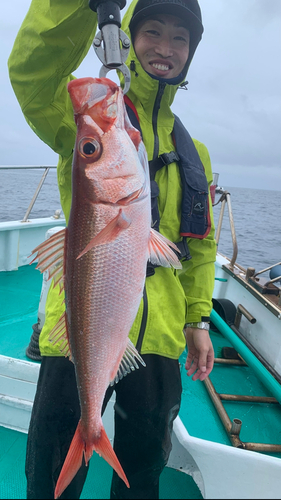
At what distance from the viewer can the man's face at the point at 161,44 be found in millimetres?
1931

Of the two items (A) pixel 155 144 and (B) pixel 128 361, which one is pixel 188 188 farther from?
(B) pixel 128 361

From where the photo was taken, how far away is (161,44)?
6.35ft

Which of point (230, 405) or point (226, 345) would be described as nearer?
point (230, 405)

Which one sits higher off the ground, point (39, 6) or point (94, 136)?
point (39, 6)

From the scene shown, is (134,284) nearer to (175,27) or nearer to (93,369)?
(93,369)

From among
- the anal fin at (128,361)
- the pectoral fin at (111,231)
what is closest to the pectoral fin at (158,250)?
the pectoral fin at (111,231)

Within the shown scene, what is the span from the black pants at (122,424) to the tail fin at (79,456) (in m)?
0.29

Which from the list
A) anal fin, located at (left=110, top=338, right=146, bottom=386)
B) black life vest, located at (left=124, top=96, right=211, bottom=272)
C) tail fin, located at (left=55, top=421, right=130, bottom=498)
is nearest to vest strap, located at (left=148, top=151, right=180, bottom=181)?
black life vest, located at (left=124, top=96, right=211, bottom=272)

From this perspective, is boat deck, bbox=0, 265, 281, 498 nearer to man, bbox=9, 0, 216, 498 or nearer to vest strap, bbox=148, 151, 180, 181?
man, bbox=9, 0, 216, 498

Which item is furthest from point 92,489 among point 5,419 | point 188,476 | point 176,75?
point 176,75

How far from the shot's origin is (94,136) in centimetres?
136

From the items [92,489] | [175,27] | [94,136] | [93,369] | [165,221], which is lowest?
[92,489]

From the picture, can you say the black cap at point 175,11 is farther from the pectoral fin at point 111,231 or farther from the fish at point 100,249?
the pectoral fin at point 111,231

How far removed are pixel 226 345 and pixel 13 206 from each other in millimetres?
18340
